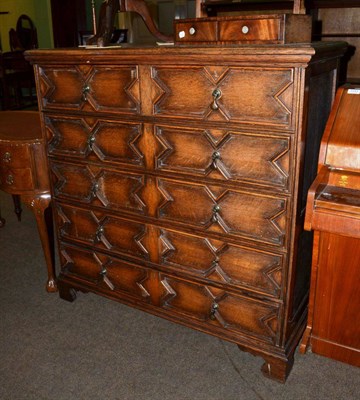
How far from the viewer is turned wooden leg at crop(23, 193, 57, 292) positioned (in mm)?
2566

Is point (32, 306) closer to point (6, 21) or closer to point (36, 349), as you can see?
point (36, 349)

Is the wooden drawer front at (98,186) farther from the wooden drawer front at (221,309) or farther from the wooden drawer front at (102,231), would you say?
the wooden drawer front at (221,309)

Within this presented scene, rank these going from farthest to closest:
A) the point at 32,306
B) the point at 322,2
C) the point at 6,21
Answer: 1. the point at 6,21
2. the point at 322,2
3. the point at 32,306

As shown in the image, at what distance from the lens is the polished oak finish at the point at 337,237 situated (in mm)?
1637

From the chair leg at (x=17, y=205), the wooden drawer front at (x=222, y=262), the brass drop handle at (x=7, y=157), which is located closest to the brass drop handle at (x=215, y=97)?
the wooden drawer front at (x=222, y=262)

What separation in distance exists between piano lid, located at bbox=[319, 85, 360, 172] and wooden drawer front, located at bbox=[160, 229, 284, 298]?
0.44m

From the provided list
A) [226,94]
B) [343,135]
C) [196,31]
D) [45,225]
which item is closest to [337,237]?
[343,135]

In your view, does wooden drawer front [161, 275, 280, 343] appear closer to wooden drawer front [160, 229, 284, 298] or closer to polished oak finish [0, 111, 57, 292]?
wooden drawer front [160, 229, 284, 298]

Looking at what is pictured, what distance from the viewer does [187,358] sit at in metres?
2.18

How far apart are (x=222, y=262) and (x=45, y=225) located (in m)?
1.16

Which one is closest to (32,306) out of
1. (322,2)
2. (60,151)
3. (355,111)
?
(60,151)

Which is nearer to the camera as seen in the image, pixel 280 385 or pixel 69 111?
pixel 280 385

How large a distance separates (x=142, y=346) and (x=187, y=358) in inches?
9.5

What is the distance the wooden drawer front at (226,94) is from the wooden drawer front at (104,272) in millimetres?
858
